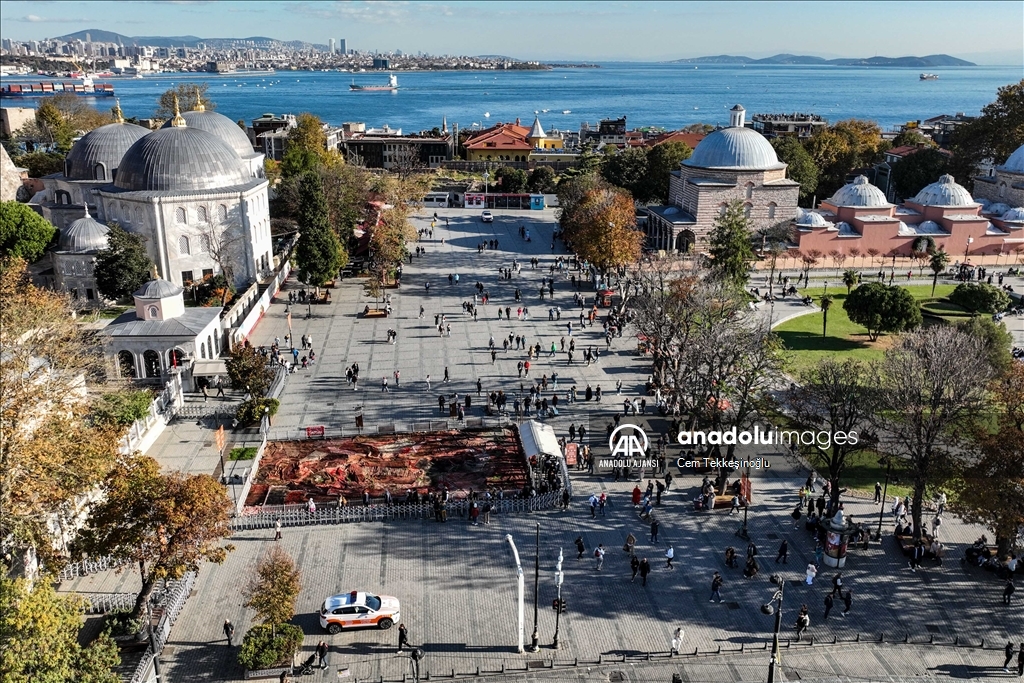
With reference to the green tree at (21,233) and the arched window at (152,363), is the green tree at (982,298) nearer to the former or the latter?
the arched window at (152,363)

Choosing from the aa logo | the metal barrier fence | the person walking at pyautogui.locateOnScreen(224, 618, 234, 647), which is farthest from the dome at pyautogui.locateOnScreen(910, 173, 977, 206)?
the person walking at pyautogui.locateOnScreen(224, 618, 234, 647)

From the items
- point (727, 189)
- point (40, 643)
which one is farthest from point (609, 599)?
point (727, 189)

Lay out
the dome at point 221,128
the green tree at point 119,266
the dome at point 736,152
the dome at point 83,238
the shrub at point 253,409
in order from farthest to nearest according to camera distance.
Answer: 1. the dome at point 736,152
2. the dome at point 221,128
3. the dome at point 83,238
4. the green tree at point 119,266
5. the shrub at point 253,409

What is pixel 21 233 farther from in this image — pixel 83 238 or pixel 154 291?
pixel 154 291

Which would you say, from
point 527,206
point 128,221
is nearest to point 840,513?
point 128,221

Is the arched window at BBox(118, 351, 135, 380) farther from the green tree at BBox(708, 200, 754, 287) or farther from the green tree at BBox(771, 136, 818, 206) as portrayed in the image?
the green tree at BBox(771, 136, 818, 206)

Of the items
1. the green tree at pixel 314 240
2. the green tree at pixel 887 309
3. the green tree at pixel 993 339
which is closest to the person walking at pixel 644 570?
the green tree at pixel 993 339

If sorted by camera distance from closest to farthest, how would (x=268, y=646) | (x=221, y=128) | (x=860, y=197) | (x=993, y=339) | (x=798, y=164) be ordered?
1. (x=268, y=646)
2. (x=993, y=339)
3. (x=221, y=128)
4. (x=860, y=197)
5. (x=798, y=164)
